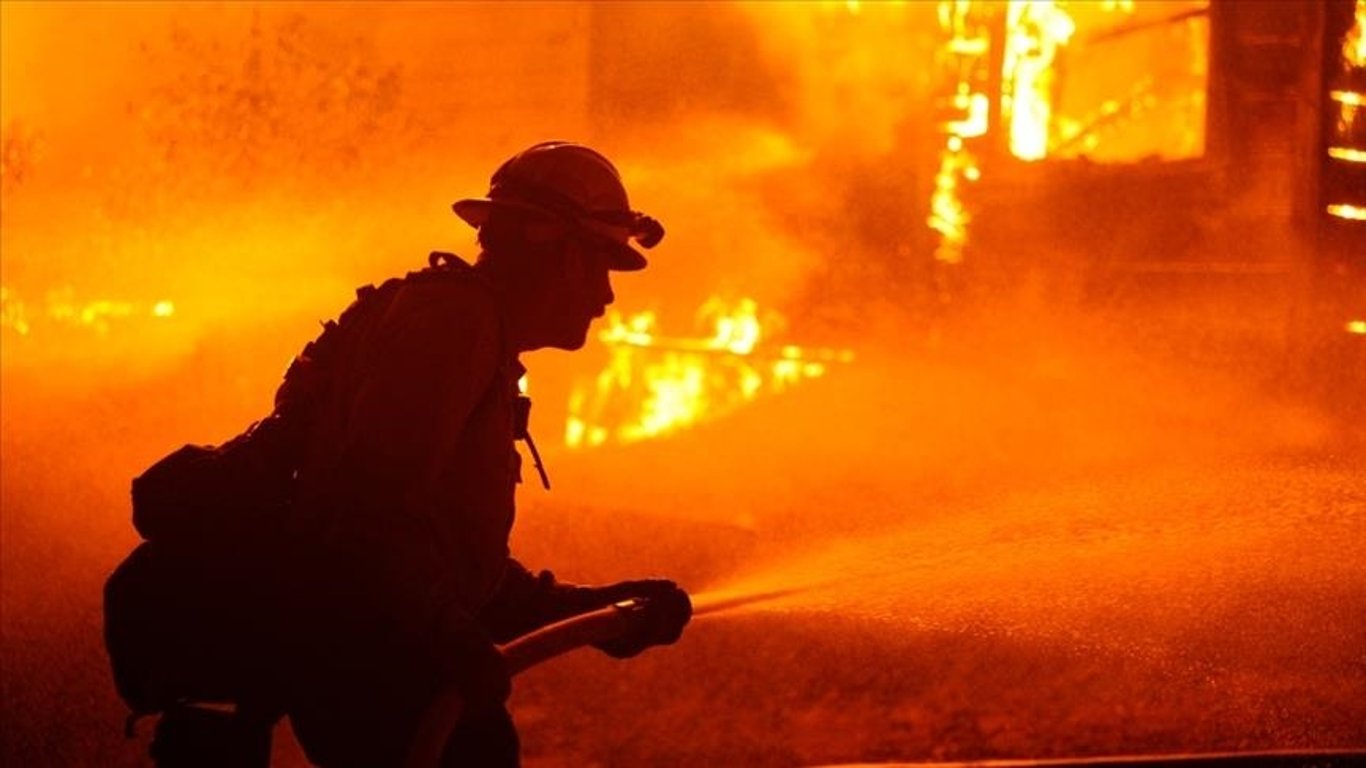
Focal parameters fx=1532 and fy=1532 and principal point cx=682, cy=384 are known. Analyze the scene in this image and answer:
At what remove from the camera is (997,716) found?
238 inches

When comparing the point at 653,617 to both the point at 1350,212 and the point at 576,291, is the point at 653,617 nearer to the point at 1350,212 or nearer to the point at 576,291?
the point at 576,291

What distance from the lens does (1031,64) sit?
9289mm

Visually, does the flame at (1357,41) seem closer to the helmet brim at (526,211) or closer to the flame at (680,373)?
the flame at (680,373)

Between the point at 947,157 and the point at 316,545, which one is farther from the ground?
the point at 947,157

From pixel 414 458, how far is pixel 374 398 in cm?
14

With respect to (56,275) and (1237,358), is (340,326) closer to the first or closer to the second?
(1237,358)

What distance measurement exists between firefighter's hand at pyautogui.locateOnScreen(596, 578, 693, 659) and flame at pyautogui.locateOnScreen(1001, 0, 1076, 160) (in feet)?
20.2

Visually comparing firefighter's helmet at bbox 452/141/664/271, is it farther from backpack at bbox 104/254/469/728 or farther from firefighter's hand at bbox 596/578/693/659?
firefighter's hand at bbox 596/578/693/659

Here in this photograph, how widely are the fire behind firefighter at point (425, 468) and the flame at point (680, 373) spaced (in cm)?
643

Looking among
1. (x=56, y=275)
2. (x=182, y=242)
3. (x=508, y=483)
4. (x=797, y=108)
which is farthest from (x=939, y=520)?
(x=56, y=275)

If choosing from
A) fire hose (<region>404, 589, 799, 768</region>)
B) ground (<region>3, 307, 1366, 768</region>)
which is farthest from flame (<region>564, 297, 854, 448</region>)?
fire hose (<region>404, 589, 799, 768</region>)

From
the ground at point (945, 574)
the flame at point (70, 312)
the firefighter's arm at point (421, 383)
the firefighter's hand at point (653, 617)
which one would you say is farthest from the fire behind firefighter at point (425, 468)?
the flame at point (70, 312)

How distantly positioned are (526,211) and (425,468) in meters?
0.66

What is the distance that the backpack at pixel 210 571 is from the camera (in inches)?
118
